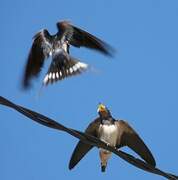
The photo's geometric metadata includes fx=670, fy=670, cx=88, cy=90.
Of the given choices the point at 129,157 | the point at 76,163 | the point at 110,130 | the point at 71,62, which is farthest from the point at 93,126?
the point at 129,157

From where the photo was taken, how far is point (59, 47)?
19.9 ft

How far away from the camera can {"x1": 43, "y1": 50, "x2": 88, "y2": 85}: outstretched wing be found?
191 inches

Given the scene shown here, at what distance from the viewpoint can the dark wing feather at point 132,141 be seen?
5.58 metres

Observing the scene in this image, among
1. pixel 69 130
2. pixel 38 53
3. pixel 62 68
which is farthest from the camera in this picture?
pixel 38 53

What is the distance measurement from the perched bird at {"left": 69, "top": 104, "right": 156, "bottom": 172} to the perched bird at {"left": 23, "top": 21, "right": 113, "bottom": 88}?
731 mm

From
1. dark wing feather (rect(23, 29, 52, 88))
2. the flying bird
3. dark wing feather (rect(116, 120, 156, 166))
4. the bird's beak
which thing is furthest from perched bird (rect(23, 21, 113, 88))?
the flying bird

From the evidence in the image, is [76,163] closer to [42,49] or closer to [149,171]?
[42,49]

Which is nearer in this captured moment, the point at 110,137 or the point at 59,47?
the point at 59,47

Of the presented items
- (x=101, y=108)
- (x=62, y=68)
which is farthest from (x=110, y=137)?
(x=62, y=68)

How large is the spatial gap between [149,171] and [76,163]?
178 centimetres

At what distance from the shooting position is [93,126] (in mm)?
6270

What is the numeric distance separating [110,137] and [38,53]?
1025mm

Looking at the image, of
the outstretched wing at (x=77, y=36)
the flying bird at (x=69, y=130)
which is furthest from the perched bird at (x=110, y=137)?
the flying bird at (x=69, y=130)

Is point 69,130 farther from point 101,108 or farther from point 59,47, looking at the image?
point 101,108
